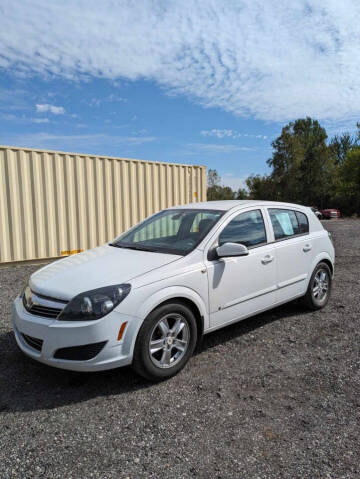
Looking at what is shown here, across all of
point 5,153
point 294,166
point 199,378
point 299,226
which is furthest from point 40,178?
point 294,166

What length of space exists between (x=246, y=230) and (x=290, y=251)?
720 millimetres

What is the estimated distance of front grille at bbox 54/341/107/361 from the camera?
2754 mm

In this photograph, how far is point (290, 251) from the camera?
431cm

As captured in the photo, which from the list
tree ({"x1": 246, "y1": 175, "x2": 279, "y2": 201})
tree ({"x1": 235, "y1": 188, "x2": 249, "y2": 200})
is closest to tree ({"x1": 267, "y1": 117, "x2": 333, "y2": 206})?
tree ({"x1": 246, "y1": 175, "x2": 279, "y2": 201})

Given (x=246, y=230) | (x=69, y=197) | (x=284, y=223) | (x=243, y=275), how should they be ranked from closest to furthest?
1. (x=243, y=275)
2. (x=246, y=230)
3. (x=284, y=223)
4. (x=69, y=197)

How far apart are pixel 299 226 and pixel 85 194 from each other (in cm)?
583

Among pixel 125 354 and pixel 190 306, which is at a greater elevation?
pixel 190 306

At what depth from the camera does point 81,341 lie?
2725 mm

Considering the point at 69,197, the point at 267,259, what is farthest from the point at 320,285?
the point at 69,197

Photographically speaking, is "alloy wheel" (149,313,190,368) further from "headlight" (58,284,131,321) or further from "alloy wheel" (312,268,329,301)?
"alloy wheel" (312,268,329,301)

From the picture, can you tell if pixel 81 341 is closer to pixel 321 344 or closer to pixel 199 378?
pixel 199 378

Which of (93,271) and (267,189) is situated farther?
(267,189)

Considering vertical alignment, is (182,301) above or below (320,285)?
above

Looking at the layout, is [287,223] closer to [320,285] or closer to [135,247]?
[320,285]
